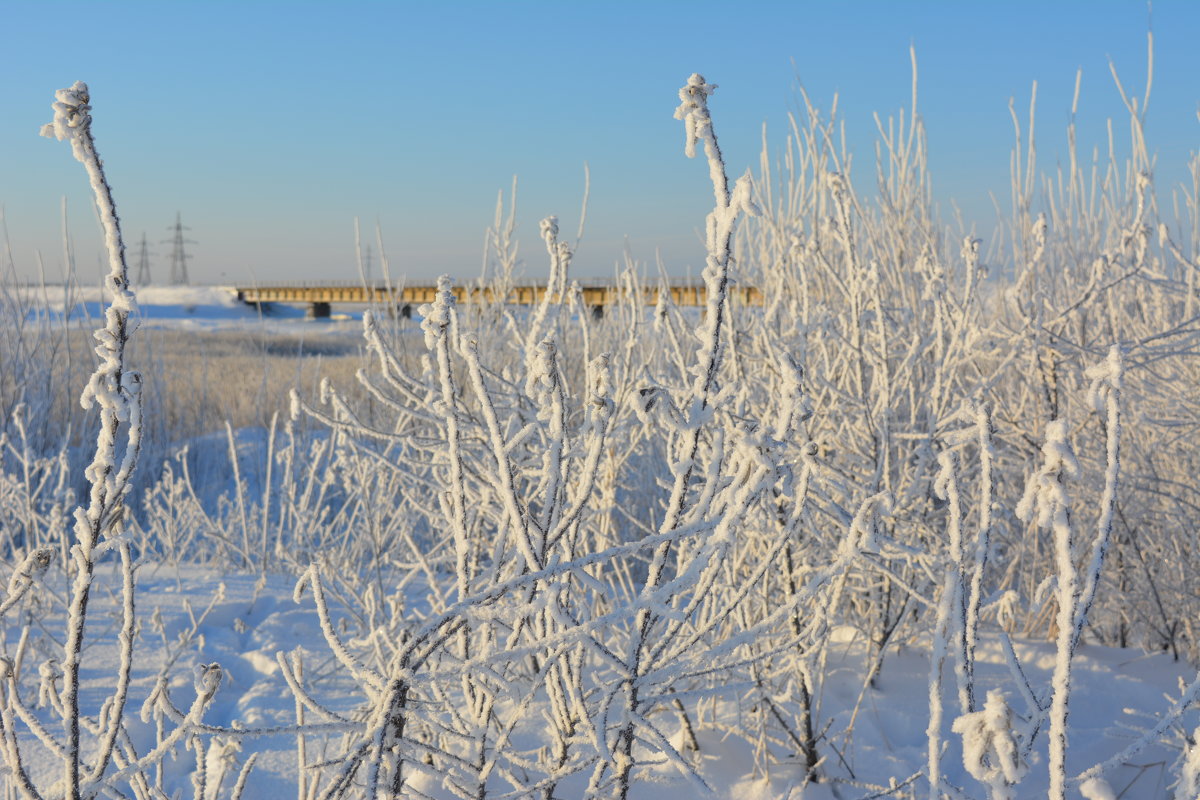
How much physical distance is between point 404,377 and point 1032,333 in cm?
161

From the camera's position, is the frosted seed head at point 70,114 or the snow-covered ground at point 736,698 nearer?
A: the frosted seed head at point 70,114

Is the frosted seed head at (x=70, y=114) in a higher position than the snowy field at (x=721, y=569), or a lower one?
higher

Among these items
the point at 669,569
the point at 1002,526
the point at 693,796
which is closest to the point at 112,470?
the point at 693,796

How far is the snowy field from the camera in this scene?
0.94m

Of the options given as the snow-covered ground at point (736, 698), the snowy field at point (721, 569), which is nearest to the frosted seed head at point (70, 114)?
the snowy field at point (721, 569)

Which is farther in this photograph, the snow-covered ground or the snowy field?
the snow-covered ground

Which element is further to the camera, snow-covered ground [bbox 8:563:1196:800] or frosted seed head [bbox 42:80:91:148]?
snow-covered ground [bbox 8:563:1196:800]

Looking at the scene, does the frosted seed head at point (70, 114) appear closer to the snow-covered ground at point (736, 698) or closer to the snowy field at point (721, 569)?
the snowy field at point (721, 569)

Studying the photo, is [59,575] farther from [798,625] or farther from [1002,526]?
[1002,526]

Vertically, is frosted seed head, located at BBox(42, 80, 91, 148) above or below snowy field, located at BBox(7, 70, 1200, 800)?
above

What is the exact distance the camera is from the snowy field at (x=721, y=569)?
0.94 metres

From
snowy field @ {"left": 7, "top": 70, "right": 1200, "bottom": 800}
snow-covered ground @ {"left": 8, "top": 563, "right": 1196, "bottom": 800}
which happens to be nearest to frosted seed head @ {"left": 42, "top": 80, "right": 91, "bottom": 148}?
snowy field @ {"left": 7, "top": 70, "right": 1200, "bottom": 800}

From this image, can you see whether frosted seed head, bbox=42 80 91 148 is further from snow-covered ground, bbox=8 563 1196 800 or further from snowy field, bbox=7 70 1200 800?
snow-covered ground, bbox=8 563 1196 800

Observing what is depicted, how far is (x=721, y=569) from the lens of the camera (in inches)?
61.3
